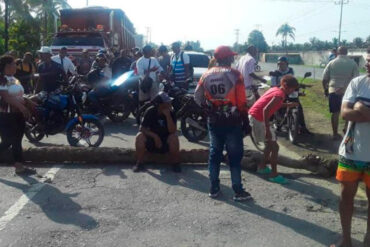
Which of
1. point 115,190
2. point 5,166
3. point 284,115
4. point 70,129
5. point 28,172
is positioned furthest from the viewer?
point 284,115

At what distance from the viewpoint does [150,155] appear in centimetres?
668

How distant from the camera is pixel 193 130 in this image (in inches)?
349

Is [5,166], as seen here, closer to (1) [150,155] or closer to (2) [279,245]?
(1) [150,155]

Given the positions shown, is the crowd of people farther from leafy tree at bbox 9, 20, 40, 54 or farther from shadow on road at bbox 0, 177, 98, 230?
leafy tree at bbox 9, 20, 40, 54

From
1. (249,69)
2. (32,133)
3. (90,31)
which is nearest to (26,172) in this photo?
(32,133)

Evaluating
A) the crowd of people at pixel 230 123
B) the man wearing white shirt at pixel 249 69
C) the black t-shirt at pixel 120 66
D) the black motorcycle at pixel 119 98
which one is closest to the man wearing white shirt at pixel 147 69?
the black motorcycle at pixel 119 98

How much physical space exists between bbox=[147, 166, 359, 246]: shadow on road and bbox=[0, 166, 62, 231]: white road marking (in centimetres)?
142

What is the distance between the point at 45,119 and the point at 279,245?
5.46 m

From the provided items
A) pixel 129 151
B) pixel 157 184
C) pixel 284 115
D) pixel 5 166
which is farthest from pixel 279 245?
pixel 284 115

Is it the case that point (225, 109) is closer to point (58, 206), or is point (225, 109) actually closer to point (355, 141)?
point (355, 141)

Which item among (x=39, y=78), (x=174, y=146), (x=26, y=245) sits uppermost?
(x=39, y=78)

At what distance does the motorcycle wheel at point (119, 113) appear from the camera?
10.4m

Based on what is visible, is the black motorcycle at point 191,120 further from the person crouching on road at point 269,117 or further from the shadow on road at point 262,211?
the person crouching on road at point 269,117

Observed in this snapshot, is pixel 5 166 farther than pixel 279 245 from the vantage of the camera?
Yes
